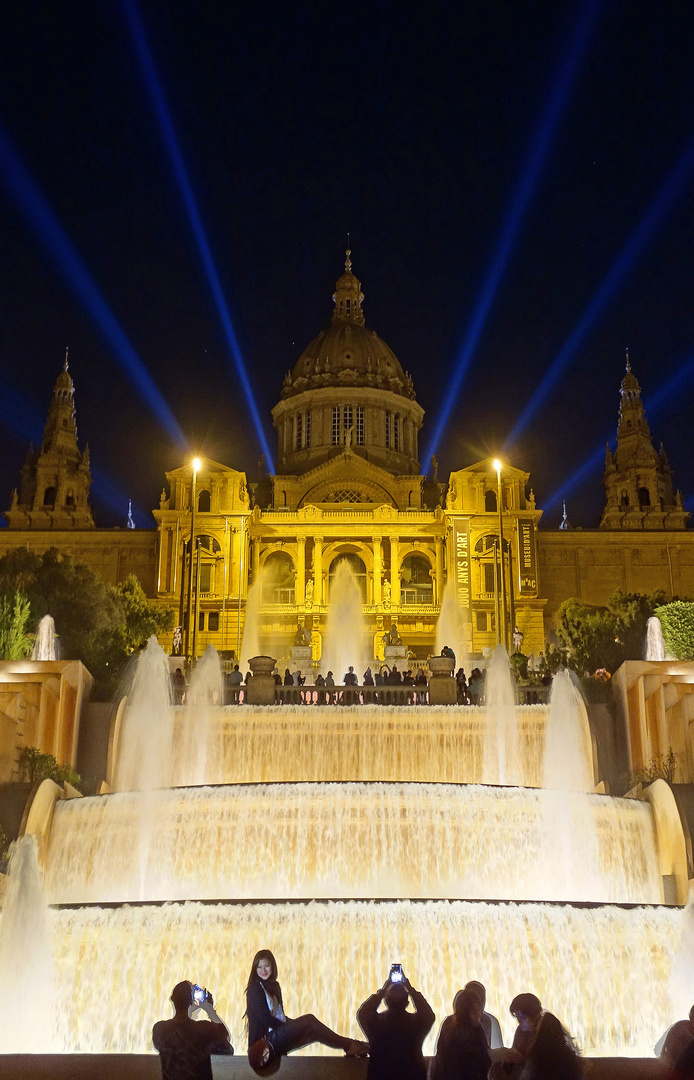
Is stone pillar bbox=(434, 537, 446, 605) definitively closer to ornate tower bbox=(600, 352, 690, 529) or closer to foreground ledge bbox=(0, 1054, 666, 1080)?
ornate tower bbox=(600, 352, 690, 529)

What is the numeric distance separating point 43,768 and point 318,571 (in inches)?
1593

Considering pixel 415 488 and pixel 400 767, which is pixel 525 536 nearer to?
pixel 415 488

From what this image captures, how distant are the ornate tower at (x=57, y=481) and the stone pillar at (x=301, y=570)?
44.5 feet

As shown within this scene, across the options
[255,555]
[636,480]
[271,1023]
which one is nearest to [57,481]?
[255,555]

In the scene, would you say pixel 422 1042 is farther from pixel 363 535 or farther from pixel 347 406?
pixel 347 406

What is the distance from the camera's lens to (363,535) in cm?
6331

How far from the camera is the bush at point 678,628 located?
3244 cm

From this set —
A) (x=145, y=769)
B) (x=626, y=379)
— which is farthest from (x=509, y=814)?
(x=626, y=379)

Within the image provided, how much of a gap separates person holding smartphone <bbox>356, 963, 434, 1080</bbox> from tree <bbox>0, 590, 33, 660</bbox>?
2150cm

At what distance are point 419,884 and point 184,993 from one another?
1130 cm

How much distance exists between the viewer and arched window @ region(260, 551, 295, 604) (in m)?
63.3

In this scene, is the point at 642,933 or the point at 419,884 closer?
the point at 642,933

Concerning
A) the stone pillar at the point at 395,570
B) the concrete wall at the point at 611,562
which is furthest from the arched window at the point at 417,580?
the concrete wall at the point at 611,562

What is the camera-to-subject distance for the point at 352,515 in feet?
209
